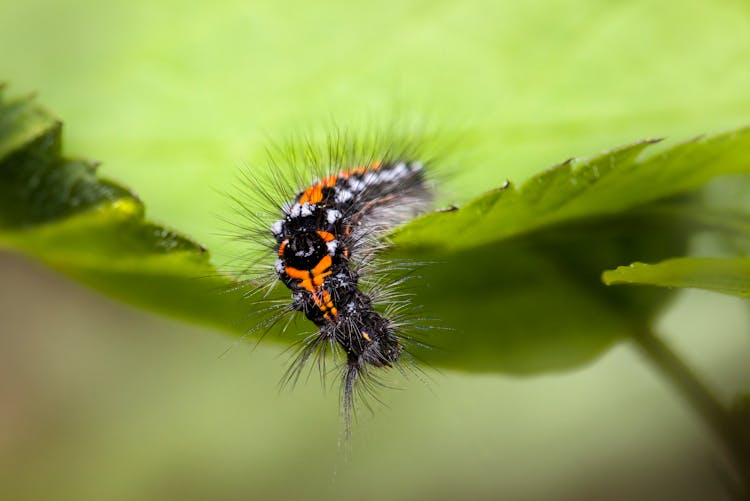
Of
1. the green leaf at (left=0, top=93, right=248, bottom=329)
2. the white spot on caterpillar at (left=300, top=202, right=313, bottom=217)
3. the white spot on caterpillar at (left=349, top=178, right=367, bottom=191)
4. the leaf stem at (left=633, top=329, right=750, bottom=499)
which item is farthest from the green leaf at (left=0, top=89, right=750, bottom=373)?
the white spot on caterpillar at (left=349, top=178, right=367, bottom=191)

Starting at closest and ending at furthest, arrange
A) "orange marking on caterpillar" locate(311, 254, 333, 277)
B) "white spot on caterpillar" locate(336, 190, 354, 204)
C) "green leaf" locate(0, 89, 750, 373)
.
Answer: "green leaf" locate(0, 89, 750, 373), "orange marking on caterpillar" locate(311, 254, 333, 277), "white spot on caterpillar" locate(336, 190, 354, 204)

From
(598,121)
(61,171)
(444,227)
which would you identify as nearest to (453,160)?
(598,121)

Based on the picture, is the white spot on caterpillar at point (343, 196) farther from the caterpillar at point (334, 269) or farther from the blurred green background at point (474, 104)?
the blurred green background at point (474, 104)

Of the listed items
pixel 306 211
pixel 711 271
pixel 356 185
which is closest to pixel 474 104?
pixel 356 185

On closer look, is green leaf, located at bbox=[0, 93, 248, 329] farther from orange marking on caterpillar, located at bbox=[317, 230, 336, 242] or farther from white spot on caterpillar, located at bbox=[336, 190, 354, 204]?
white spot on caterpillar, located at bbox=[336, 190, 354, 204]

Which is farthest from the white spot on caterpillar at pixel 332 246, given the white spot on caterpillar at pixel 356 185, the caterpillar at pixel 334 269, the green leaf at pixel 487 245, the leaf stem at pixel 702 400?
the leaf stem at pixel 702 400
